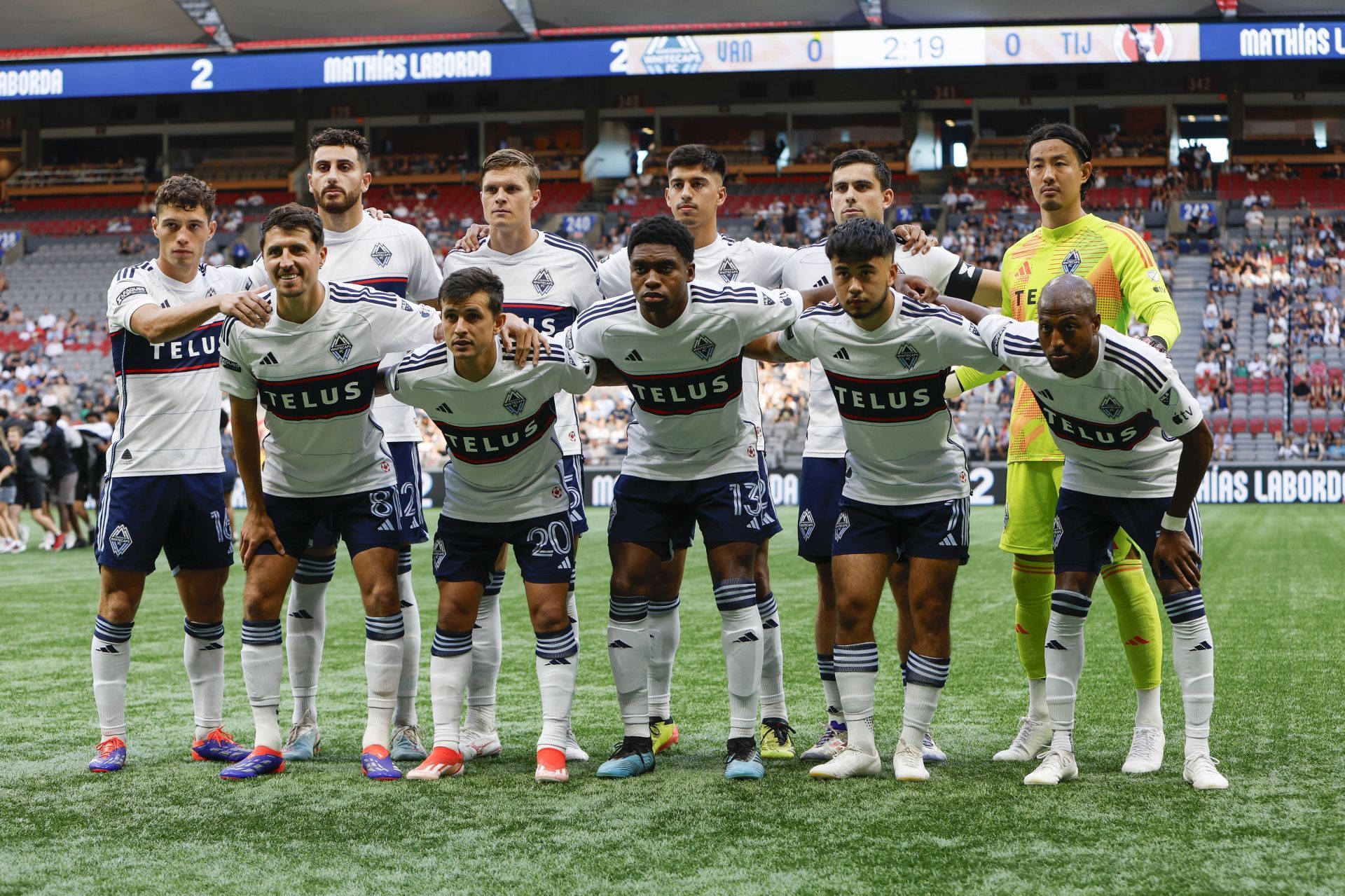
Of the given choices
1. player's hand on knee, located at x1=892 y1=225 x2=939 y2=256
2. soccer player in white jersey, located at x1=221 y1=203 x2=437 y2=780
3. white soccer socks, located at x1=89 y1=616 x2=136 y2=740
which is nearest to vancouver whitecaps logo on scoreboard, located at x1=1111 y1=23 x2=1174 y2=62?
player's hand on knee, located at x1=892 y1=225 x2=939 y2=256

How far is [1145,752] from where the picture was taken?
4.92 metres

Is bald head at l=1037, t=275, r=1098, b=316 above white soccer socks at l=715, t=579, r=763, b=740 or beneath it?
above

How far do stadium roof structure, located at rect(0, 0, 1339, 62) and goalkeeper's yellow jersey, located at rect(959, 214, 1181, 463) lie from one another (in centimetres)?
2994

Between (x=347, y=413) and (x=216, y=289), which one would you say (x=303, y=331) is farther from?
(x=216, y=289)

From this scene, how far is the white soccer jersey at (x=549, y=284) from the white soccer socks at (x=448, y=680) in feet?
3.64

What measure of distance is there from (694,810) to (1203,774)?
1.81 metres

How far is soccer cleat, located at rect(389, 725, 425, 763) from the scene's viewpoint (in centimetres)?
543

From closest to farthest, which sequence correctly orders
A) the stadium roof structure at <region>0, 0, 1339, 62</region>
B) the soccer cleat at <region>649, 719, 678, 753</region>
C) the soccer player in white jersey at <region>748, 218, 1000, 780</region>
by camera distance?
the soccer player in white jersey at <region>748, 218, 1000, 780</region>
the soccer cleat at <region>649, 719, 678, 753</region>
the stadium roof structure at <region>0, 0, 1339, 62</region>

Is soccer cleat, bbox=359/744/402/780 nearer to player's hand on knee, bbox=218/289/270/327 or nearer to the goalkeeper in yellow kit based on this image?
player's hand on knee, bbox=218/289/270/327

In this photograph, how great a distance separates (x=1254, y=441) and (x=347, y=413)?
23246 mm

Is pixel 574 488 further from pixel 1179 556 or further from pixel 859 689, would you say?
pixel 1179 556

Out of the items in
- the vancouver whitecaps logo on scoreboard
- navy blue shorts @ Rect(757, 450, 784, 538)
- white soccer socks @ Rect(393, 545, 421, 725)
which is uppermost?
the vancouver whitecaps logo on scoreboard

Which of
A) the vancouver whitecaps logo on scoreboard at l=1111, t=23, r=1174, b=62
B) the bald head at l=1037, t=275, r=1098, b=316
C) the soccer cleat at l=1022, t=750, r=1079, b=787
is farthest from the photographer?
the vancouver whitecaps logo on scoreboard at l=1111, t=23, r=1174, b=62

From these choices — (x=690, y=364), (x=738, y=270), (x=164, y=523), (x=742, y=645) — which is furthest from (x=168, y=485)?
(x=738, y=270)
